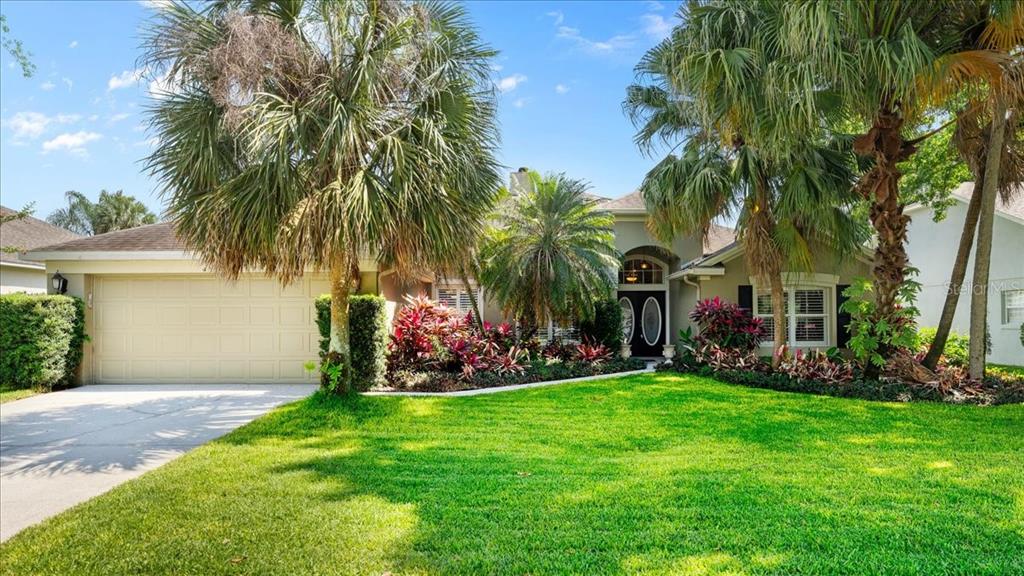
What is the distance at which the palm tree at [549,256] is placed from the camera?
39.2ft

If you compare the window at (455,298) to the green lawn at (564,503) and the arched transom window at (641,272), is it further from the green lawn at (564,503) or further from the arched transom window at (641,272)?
the green lawn at (564,503)

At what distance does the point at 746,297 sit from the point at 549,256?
5.75 meters

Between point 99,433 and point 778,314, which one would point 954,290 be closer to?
point 778,314

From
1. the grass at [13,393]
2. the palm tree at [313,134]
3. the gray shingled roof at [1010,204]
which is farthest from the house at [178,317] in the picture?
the gray shingled roof at [1010,204]

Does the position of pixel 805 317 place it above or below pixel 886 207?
below

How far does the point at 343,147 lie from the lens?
6969 millimetres

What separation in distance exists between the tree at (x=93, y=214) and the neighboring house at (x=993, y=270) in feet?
121

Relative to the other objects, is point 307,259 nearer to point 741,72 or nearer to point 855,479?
point 855,479

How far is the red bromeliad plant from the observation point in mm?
12695

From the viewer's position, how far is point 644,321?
55.1ft

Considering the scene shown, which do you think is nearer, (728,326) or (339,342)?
(339,342)

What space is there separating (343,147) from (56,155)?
611 inches

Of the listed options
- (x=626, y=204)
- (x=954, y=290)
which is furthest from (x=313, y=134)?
(x=954, y=290)

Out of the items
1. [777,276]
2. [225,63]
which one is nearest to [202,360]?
[225,63]
